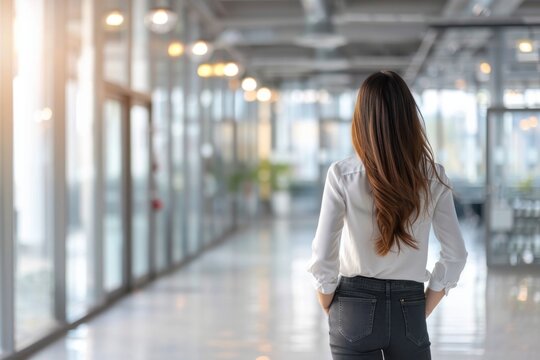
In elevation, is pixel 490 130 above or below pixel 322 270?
above

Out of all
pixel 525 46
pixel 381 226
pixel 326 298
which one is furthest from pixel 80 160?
pixel 525 46

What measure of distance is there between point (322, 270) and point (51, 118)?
14.3ft

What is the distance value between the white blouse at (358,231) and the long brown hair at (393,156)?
0.10ft

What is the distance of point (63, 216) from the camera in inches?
242

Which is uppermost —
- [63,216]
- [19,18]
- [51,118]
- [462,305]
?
[19,18]

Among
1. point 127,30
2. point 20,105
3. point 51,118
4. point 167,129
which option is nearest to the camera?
point 20,105

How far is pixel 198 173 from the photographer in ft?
39.4

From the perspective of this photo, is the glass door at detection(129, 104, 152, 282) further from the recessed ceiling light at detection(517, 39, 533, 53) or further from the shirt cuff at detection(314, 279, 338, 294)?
the shirt cuff at detection(314, 279, 338, 294)

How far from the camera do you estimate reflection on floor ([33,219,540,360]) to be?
553 centimetres

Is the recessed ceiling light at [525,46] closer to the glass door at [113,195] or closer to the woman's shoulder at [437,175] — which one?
the glass door at [113,195]

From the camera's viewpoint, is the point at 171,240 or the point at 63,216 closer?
the point at 63,216

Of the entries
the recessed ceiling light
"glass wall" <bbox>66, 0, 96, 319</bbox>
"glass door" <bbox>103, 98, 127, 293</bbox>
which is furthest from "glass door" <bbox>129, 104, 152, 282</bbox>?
the recessed ceiling light

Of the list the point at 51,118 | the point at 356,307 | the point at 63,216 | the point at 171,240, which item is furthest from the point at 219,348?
the point at 171,240

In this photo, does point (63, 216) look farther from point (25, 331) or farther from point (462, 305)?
point (462, 305)
